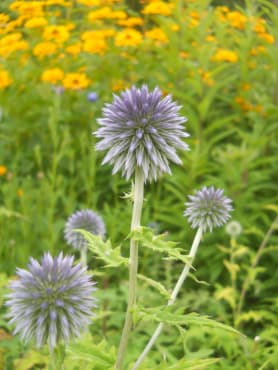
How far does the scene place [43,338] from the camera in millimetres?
1146

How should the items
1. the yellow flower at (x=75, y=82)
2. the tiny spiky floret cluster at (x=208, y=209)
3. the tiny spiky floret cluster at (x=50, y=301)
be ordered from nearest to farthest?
→ the tiny spiky floret cluster at (x=50, y=301) → the tiny spiky floret cluster at (x=208, y=209) → the yellow flower at (x=75, y=82)

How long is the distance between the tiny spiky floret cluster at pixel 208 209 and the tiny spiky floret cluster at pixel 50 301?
0.62 m

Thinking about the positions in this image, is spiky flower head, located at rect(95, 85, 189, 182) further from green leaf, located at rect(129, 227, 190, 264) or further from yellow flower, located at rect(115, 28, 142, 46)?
yellow flower, located at rect(115, 28, 142, 46)

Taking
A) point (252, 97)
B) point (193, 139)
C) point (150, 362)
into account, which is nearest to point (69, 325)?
point (150, 362)

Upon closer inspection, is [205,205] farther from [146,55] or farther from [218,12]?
[218,12]

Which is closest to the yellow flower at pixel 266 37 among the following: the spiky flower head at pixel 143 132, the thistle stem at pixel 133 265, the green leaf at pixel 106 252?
the spiky flower head at pixel 143 132

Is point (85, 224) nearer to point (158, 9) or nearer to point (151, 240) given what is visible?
point (151, 240)

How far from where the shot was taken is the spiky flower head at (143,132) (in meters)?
1.24

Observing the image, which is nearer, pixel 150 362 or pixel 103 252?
pixel 103 252

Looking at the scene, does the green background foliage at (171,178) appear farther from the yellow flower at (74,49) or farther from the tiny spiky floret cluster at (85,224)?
the tiny spiky floret cluster at (85,224)

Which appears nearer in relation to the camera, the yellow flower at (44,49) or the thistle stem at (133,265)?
the thistle stem at (133,265)

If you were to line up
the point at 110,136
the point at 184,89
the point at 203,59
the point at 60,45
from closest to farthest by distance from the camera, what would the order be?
1. the point at 110,136
2. the point at 203,59
3. the point at 184,89
4. the point at 60,45

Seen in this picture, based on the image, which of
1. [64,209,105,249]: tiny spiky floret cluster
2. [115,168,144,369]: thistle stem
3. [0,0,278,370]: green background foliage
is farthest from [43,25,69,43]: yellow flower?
[115,168,144,369]: thistle stem

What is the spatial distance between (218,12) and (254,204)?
1.99 metres
